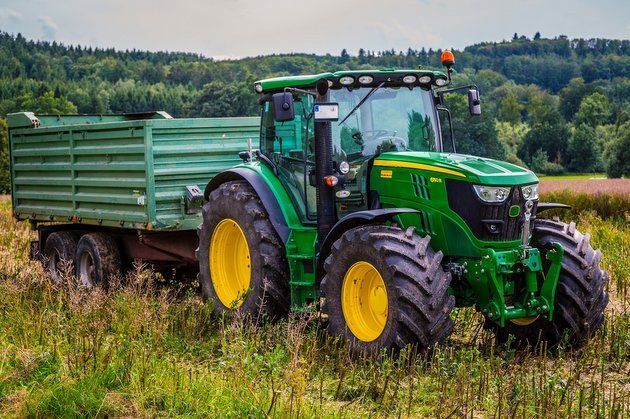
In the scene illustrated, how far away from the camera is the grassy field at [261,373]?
5.42 meters

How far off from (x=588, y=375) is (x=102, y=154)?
6562 mm

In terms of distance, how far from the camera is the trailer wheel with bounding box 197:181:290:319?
303 inches

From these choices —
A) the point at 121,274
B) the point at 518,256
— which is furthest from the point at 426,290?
the point at 121,274

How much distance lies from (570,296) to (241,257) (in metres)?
3.33

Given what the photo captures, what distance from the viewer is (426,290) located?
20.0ft

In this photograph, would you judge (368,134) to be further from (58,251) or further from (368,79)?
(58,251)

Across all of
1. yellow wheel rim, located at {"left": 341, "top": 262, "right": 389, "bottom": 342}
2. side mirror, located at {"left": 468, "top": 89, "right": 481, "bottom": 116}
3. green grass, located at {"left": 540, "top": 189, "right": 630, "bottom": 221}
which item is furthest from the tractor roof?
green grass, located at {"left": 540, "top": 189, "right": 630, "bottom": 221}

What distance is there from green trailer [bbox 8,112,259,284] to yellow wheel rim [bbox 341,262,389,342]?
10.9 feet

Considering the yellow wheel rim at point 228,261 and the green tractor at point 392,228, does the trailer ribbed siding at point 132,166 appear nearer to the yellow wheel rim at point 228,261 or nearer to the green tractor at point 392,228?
the yellow wheel rim at point 228,261

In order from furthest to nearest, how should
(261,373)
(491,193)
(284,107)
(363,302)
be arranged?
(284,107) → (363,302) → (491,193) → (261,373)

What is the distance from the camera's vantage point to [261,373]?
623 centimetres

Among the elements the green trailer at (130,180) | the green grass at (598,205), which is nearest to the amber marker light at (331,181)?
the green trailer at (130,180)

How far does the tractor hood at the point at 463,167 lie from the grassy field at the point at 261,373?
131 cm

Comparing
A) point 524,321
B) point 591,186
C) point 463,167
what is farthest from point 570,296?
point 591,186
